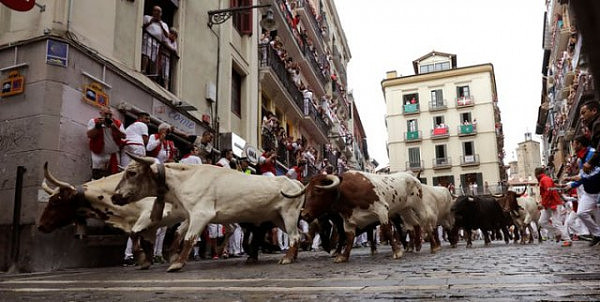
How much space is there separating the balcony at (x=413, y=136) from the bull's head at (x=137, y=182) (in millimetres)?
53285

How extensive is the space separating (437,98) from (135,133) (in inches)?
2076

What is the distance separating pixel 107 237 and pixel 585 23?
349 inches

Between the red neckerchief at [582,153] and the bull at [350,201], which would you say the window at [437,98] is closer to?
the red neckerchief at [582,153]

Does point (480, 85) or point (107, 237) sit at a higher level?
point (480, 85)

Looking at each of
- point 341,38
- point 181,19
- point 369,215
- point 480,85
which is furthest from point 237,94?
point 480,85

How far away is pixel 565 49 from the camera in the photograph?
128 ft

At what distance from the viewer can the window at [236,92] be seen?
18422 millimetres

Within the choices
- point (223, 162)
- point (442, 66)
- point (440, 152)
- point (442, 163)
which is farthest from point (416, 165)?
point (223, 162)

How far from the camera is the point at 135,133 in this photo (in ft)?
30.9

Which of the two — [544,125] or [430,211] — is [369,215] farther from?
[544,125]

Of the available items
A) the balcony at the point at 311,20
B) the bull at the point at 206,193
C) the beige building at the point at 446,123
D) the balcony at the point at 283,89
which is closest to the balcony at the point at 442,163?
the beige building at the point at 446,123

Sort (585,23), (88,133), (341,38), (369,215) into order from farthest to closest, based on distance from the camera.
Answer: (341,38) → (88,133) → (369,215) → (585,23)

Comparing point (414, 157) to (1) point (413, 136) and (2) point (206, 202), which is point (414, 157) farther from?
(2) point (206, 202)

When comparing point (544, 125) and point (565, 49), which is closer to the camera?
point (565, 49)
